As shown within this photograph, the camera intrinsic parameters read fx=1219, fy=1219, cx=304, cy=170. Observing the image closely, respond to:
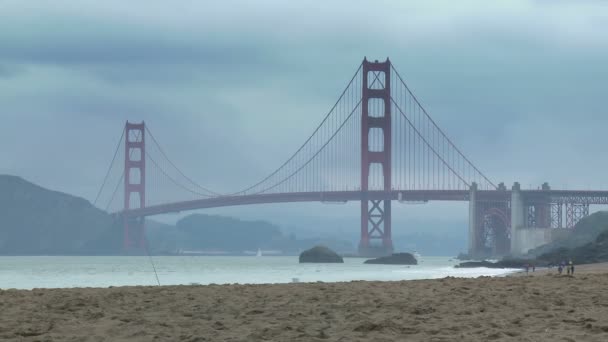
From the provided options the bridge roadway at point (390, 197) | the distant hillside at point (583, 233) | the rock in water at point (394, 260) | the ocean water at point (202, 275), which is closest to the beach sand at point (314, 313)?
the ocean water at point (202, 275)

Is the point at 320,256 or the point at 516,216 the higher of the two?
the point at 516,216

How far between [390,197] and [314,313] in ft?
334

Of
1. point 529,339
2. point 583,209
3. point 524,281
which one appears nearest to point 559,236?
point 583,209

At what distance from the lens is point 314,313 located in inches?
640

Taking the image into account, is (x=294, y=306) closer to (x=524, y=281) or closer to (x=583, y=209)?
(x=524, y=281)

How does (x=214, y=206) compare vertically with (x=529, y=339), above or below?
above

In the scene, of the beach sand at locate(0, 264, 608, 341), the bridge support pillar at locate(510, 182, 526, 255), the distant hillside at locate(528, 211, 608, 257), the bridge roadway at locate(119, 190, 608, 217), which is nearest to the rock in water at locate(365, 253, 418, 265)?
the bridge roadway at locate(119, 190, 608, 217)

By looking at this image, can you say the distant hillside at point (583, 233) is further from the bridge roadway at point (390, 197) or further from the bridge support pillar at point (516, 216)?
the bridge roadway at point (390, 197)

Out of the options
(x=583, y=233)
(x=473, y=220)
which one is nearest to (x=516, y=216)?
(x=473, y=220)

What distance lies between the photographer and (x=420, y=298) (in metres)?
17.8

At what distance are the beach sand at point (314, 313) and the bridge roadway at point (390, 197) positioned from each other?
9340 centimetres

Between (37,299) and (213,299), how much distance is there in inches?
104

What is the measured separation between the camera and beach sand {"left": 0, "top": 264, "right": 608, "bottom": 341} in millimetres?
14328

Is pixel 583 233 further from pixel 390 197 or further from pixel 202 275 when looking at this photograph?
pixel 202 275
